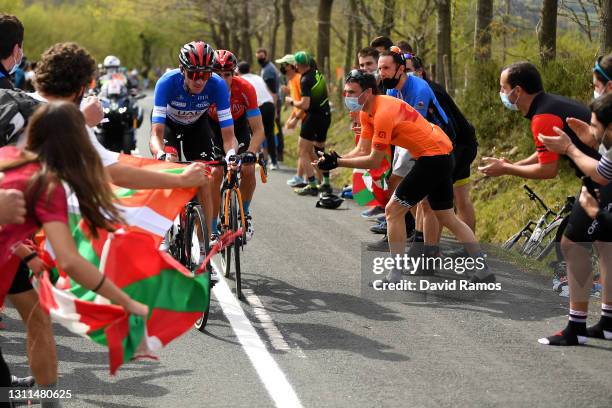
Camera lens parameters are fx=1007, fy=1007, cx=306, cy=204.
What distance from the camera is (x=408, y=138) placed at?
30.6 ft

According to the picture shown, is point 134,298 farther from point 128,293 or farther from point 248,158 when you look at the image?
point 248,158

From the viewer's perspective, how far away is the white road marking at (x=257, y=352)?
6352mm

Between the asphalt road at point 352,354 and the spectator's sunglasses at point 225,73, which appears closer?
the asphalt road at point 352,354

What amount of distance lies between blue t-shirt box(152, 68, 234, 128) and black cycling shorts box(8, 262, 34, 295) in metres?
4.05

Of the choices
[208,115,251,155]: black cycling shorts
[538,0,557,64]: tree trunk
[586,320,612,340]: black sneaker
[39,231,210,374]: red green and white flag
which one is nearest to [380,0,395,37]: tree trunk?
[538,0,557,64]: tree trunk

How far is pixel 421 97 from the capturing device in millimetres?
10258

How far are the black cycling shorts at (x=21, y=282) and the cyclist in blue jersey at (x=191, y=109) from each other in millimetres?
3338

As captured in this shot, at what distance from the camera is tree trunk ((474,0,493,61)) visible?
17453mm

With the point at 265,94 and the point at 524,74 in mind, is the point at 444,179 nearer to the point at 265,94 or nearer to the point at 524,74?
the point at 524,74

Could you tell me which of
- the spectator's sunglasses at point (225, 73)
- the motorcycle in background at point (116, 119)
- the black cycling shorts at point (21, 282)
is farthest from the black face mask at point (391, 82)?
the motorcycle in background at point (116, 119)

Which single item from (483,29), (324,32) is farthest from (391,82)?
(324,32)

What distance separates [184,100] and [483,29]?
9341 millimetres

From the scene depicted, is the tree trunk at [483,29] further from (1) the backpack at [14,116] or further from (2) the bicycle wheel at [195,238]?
(1) the backpack at [14,116]

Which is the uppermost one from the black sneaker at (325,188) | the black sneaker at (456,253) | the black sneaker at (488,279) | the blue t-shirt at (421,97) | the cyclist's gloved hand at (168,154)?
the blue t-shirt at (421,97)
